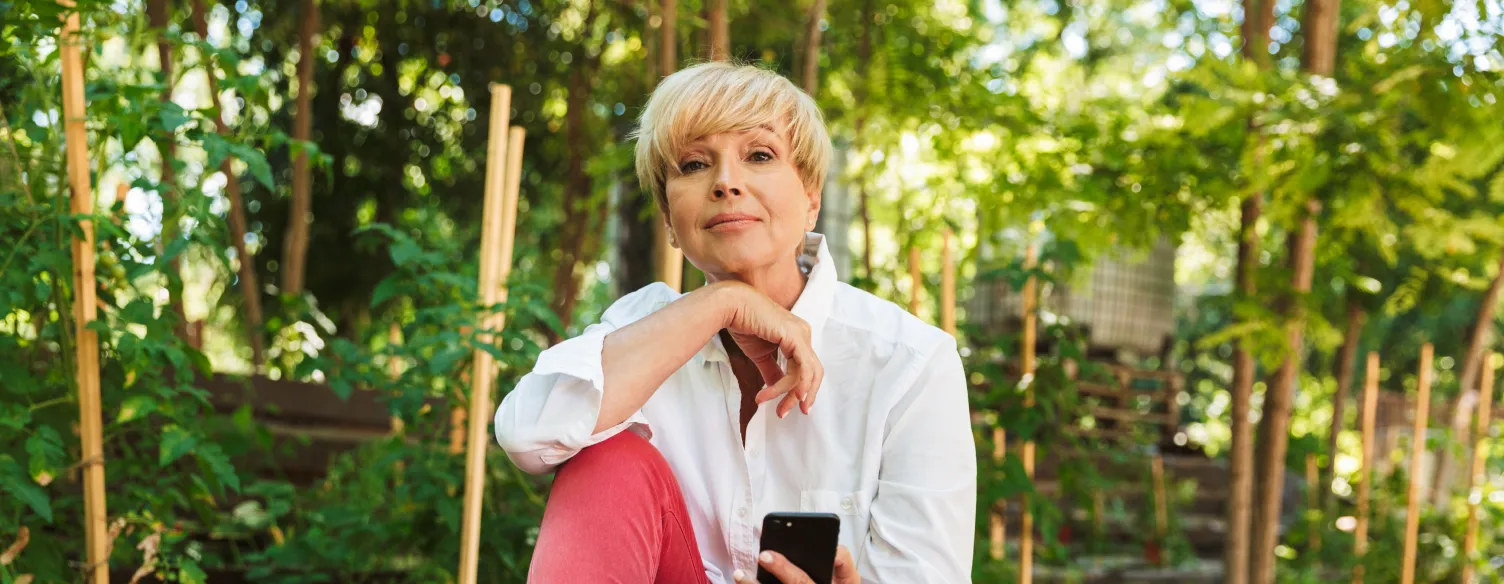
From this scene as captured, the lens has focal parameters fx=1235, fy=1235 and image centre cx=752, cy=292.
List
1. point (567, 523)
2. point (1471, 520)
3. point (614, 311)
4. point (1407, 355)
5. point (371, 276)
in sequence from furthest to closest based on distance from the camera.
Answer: point (1407, 355) < point (371, 276) < point (1471, 520) < point (614, 311) < point (567, 523)

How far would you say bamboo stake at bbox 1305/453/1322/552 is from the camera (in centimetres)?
658

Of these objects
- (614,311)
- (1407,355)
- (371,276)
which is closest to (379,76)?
(371,276)

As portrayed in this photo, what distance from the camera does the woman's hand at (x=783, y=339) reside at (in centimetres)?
168

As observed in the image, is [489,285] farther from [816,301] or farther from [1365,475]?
[1365,475]

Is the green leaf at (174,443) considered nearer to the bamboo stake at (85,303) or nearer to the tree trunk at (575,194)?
the bamboo stake at (85,303)

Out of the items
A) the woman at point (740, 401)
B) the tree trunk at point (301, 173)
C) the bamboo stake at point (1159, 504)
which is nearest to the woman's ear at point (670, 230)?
the woman at point (740, 401)

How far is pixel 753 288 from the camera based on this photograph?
173 centimetres

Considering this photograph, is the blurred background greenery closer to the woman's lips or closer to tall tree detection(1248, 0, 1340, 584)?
tall tree detection(1248, 0, 1340, 584)

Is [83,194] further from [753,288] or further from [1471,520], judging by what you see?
[1471,520]

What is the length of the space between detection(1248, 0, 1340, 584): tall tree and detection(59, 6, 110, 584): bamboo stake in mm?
3116

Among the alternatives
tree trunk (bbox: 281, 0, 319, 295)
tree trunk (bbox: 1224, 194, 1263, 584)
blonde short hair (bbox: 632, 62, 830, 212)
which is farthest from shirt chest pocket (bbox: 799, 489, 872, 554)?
tree trunk (bbox: 281, 0, 319, 295)

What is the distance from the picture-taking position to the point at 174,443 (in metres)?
2.20

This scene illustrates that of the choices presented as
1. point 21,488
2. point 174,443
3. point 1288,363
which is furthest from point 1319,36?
point 21,488

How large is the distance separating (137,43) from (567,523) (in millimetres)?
1395
